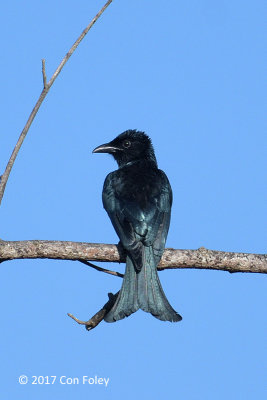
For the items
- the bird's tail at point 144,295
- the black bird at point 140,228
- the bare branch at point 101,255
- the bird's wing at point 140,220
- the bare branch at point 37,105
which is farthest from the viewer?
the bird's wing at point 140,220

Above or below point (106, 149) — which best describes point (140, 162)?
below

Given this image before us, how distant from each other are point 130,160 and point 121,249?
7.96 ft

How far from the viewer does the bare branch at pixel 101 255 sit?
5.84 metres

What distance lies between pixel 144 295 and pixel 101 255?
0.55 metres

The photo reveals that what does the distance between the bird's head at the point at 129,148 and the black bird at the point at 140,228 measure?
0.68m

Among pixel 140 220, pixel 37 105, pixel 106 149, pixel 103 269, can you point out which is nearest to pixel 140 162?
pixel 106 149

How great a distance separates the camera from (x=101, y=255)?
6.02 m

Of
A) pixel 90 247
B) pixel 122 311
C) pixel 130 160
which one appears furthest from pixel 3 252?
pixel 130 160

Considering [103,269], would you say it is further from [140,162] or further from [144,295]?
[140,162]

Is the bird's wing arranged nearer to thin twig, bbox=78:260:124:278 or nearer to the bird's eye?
thin twig, bbox=78:260:124:278

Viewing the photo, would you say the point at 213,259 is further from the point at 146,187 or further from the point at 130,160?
the point at 130,160

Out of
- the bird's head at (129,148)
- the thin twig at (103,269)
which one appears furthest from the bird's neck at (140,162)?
the thin twig at (103,269)

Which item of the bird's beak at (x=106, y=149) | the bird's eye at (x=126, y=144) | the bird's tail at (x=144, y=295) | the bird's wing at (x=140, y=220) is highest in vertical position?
the bird's eye at (x=126, y=144)

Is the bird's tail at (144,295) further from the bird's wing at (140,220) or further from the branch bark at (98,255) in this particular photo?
the branch bark at (98,255)
